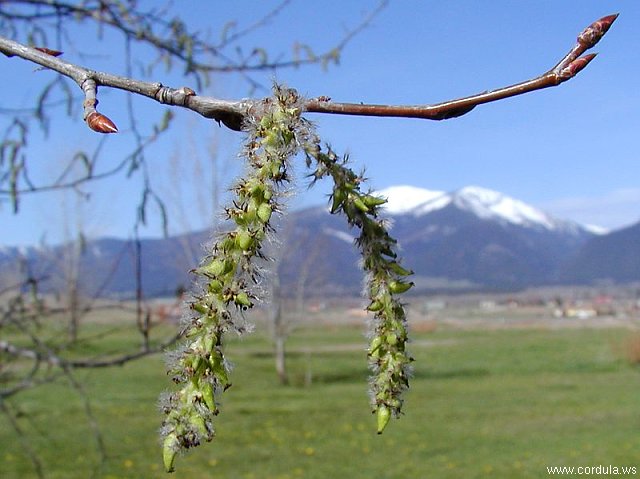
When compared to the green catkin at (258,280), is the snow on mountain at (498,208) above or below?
above

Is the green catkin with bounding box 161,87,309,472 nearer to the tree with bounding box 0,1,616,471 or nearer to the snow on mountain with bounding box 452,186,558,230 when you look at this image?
the tree with bounding box 0,1,616,471

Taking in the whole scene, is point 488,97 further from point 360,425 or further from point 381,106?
point 360,425

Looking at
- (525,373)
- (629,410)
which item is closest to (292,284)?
(525,373)

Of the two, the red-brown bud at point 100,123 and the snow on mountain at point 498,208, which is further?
the snow on mountain at point 498,208

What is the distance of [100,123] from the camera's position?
607 millimetres

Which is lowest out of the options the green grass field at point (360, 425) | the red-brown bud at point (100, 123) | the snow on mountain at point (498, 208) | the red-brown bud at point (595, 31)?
the green grass field at point (360, 425)

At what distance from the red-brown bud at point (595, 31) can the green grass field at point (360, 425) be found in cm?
250

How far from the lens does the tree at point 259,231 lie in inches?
19.8

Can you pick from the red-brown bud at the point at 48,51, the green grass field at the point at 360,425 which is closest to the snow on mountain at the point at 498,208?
the green grass field at the point at 360,425

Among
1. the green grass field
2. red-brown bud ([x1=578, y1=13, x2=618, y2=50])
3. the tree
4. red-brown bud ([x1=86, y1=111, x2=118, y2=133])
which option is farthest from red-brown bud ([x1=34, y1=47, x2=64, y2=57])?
the green grass field

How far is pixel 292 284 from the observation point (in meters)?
22.5

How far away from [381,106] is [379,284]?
5.8 inches

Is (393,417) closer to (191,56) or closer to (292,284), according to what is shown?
(191,56)

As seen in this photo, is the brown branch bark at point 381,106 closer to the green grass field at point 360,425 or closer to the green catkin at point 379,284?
the green catkin at point 379,284
